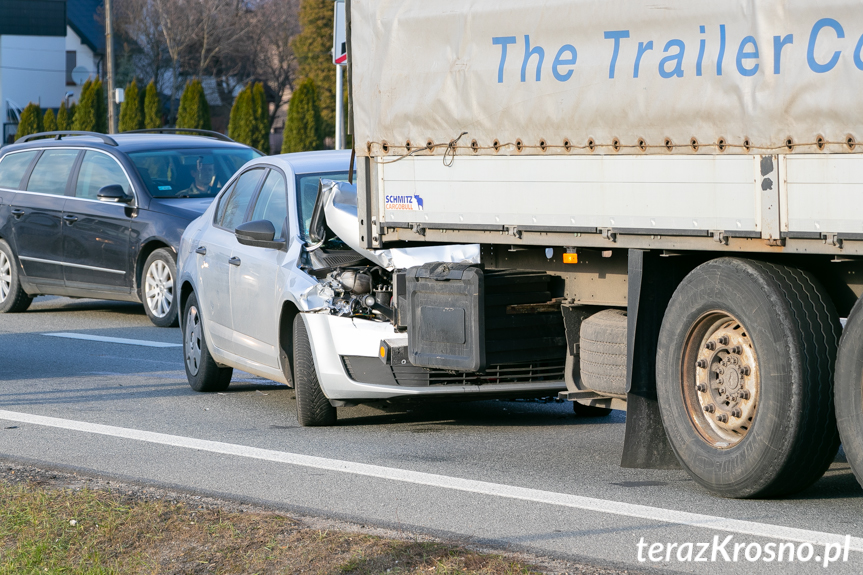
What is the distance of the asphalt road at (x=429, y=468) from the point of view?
215 inches

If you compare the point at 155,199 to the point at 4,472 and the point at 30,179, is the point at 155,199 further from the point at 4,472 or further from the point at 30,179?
the point at 4,472

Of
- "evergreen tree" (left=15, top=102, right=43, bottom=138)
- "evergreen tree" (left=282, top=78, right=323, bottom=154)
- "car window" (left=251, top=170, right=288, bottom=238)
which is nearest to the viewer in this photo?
"car window" (left=251, top=170, right=288, bottom=238)

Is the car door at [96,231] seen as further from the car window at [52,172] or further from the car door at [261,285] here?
the car door at [261,285]

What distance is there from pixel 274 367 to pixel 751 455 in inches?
150

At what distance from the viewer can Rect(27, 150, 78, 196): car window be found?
599 inches

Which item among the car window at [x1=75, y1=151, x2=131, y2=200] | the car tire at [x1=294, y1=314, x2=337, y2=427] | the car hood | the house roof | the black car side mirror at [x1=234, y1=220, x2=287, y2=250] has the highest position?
the house roof

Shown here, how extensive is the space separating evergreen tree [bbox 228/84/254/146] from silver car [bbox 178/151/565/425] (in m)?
46.3

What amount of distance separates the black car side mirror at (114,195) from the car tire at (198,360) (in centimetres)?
410

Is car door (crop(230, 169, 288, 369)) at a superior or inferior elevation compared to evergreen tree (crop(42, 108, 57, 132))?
inferior

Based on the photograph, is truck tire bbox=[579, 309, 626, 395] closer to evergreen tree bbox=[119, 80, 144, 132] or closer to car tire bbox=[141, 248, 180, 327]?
car tire bbox=[141, 248, 180, 327]

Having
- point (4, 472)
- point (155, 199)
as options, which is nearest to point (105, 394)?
point (4, 472)

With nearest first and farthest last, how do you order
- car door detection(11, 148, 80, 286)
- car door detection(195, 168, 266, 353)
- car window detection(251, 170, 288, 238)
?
car window detection(251, 170, 288, 238) < car door detection(195, 168, 266, 353) < car door detection(11, 148, 80, 286)

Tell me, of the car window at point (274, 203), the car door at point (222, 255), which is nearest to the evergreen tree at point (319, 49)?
the car door at point (222, 255)

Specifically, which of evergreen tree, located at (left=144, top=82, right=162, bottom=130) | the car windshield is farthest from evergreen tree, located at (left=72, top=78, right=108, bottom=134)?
the car windshield
